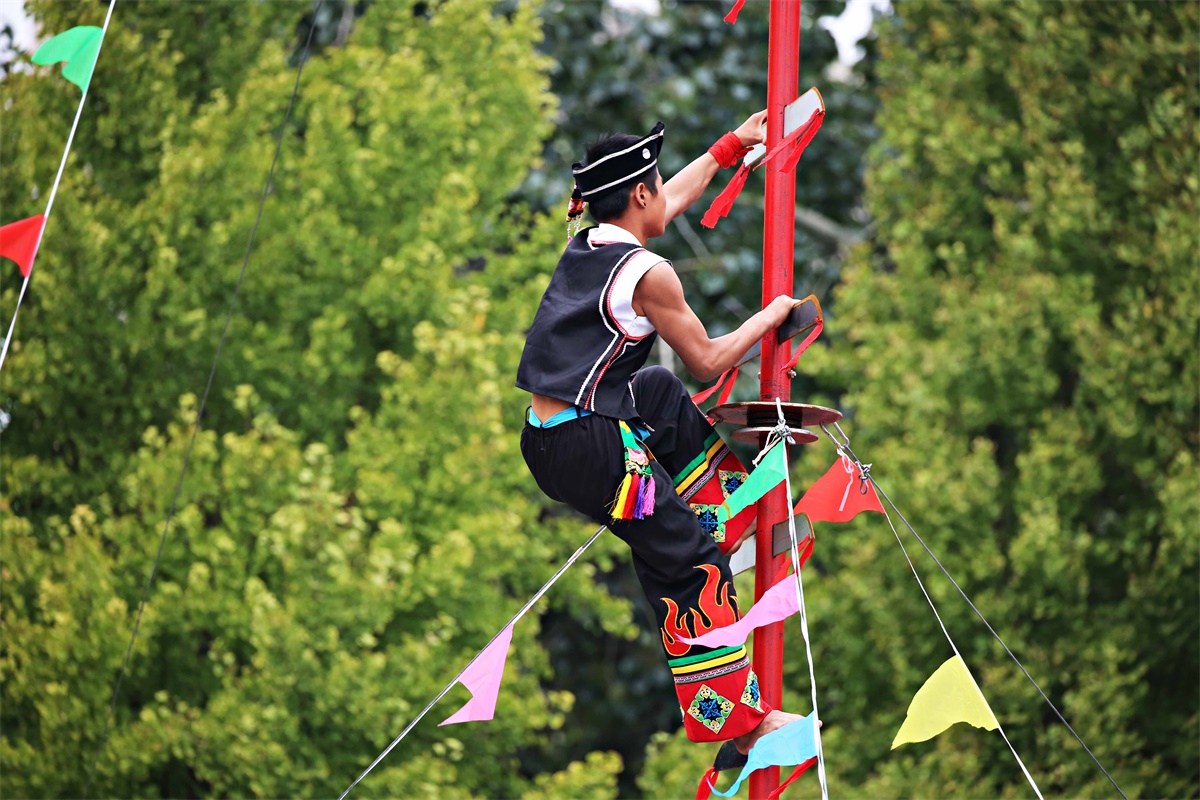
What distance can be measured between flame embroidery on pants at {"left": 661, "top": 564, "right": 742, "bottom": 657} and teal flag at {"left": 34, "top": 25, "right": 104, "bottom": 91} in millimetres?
2147

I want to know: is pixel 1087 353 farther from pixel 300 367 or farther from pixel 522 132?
pixel 300 367

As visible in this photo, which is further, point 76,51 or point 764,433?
point 76,51

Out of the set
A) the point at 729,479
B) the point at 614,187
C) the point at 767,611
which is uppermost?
the point at 614,187

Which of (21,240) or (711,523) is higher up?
(21,240)

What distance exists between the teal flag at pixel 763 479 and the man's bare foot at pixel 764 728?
437 millimetres

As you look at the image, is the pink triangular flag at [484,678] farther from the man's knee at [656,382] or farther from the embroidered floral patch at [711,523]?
the man's knee at [656,382]

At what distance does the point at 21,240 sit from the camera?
415 cm

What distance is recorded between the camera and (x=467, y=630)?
26.6 ft

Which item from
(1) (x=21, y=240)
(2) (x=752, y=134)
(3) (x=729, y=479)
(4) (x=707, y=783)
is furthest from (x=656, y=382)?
(1) (x=21, y=240)

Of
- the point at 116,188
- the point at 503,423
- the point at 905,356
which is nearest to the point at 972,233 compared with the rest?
the point at 905,356

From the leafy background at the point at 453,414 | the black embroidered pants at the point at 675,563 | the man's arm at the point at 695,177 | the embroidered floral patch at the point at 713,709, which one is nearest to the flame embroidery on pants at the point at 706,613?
the black embroidered pants at the point at 675,563

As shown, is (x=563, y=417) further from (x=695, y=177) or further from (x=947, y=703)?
(x=947, y=703)

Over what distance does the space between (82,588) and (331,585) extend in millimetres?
1165

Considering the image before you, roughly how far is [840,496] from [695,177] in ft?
2.63
